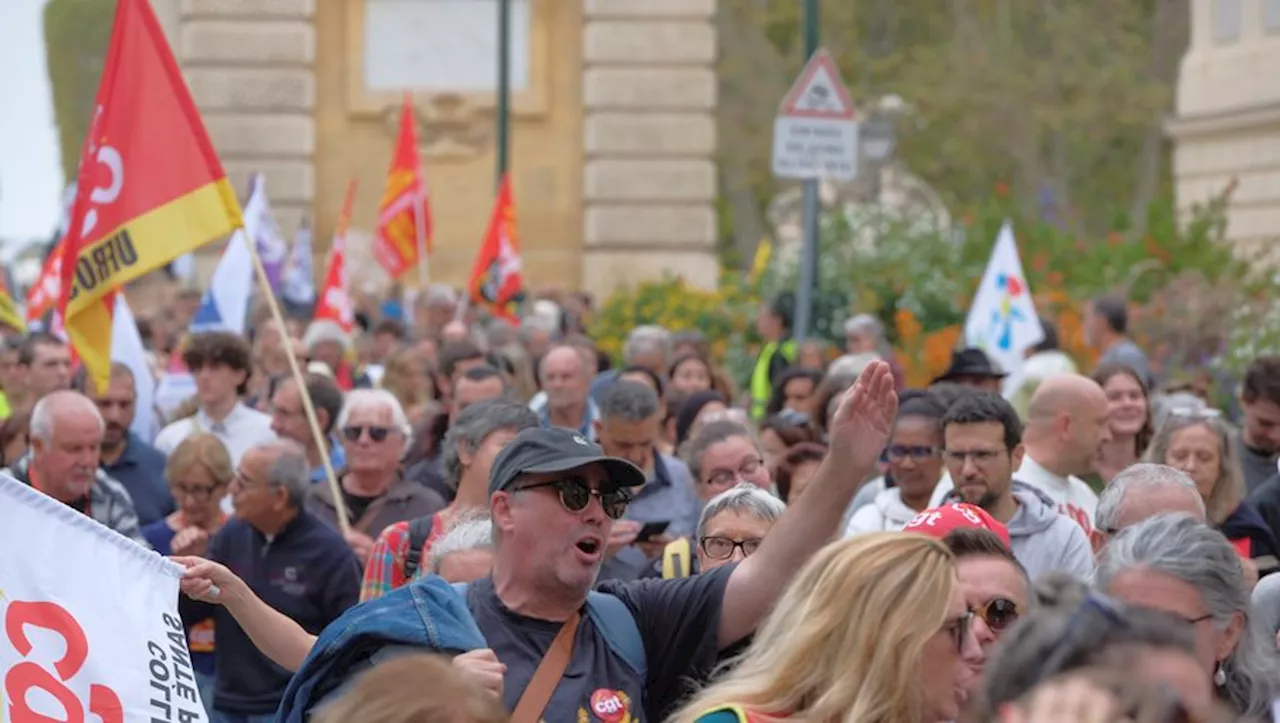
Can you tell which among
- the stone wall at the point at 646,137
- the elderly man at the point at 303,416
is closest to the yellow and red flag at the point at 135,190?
the elderly man at the point at 303,416

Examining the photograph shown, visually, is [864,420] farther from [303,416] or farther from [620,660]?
[303,416]

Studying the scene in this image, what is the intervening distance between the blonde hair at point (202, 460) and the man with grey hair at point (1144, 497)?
12.2 feet

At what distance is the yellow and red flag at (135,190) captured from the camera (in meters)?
10.4

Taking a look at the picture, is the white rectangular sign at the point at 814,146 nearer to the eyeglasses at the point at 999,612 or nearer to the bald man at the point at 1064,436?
the bald man at the point at 1064,436

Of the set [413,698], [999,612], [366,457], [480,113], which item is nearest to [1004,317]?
[366,457]

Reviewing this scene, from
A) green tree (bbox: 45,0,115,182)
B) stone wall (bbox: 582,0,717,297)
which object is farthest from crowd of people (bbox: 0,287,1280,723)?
green tree (bbox: 45,0,115,182)

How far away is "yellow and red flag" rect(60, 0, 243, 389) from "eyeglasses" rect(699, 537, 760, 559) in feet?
13.8

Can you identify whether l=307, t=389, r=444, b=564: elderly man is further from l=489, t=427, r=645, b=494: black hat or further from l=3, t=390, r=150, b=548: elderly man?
l=489, t=427, r=645, b=494: black hat

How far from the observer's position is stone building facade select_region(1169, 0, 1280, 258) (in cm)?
2538

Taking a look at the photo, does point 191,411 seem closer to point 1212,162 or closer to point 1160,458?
point 1160,458

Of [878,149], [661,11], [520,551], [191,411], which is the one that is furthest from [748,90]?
[520,551]

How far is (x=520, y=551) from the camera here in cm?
524

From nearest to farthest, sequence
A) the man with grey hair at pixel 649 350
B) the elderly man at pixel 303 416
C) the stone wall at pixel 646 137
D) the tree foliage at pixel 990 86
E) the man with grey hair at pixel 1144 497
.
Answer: the man with grey hair at pixel 1144 497 → the elderly man at pixel 303 416 → the man with grey hair at pixel 649 350 → the stone wall at pixel 646 137 → the tree foliage at pixel 990 86

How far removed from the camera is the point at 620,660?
5.21 meters
